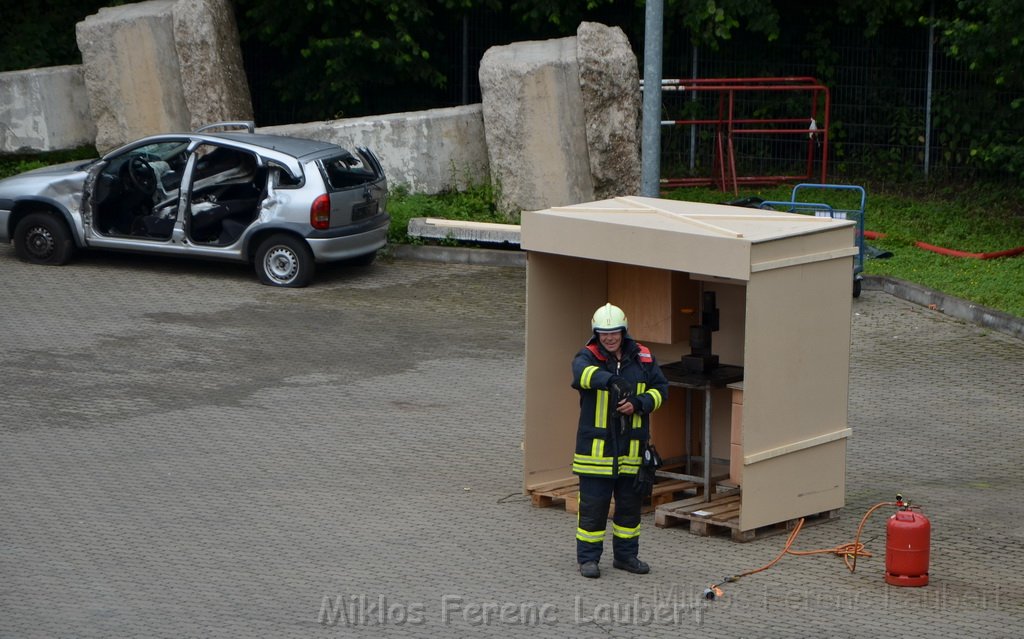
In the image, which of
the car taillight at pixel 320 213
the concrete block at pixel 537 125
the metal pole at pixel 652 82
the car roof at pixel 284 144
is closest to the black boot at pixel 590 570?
the metal pole at pixel 652 82

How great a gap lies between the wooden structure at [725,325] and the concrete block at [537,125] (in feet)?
28.0

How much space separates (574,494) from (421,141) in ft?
35.1

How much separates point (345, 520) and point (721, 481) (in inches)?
99.0

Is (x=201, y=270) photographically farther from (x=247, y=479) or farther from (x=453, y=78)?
(x=453, y=78)

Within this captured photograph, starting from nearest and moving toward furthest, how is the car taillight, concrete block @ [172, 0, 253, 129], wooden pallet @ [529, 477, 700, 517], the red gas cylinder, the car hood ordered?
the red gas cylinder, wooden pallet @ [529, 477, 700, 517], the car taillight, the car hood, concrete block @ [172, 0, 253, 129]

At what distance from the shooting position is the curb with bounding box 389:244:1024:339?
47.2 feet

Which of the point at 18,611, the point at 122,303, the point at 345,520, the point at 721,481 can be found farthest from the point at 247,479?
the point at 122,303

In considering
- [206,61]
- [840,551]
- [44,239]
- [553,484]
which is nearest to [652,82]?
[553,484]

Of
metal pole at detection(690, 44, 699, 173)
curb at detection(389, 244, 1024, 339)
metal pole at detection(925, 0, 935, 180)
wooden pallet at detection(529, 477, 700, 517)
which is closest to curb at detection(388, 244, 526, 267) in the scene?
curb at detection(389, 244, 1024, 339)

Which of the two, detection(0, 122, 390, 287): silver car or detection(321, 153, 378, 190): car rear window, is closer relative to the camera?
detection(0, 122, 390, 287): silver car

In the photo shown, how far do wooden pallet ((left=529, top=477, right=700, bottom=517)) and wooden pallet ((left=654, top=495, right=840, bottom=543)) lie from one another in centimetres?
21

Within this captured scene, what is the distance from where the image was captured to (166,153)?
636 inches

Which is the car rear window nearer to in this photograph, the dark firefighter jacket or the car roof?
the car roof

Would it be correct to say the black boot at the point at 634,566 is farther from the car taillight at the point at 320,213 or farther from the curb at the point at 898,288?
the car taillight at the point at 320,213
